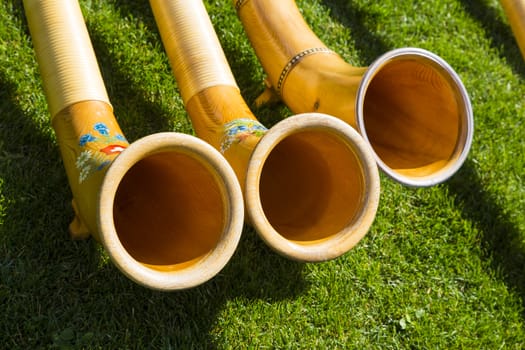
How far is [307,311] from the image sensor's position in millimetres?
2662

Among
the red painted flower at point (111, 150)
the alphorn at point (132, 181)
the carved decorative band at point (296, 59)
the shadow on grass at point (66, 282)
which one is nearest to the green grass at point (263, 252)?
the shadow on grass at point (66, 282)

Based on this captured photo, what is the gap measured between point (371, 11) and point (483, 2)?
87cm

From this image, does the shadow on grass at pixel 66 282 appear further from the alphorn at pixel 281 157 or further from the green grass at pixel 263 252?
the alphorn at pixel 281 157

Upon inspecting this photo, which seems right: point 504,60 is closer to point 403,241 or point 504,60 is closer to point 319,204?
point 403,241

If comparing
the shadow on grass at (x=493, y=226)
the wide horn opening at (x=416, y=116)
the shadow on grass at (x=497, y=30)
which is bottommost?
the shadow on grass at (x=493, y=226)

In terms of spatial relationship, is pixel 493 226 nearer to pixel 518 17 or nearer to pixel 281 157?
pixel 518 17

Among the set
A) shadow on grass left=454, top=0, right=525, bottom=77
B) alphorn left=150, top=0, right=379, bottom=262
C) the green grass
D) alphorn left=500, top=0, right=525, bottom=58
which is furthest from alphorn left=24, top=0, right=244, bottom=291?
shadow on grass left=454, top=0, right=525, bottom=77

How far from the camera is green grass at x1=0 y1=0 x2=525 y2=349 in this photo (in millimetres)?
2400

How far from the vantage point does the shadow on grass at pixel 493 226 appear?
3.08 m

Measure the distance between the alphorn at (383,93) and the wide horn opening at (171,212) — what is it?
1.81 ft

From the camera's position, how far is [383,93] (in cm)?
265

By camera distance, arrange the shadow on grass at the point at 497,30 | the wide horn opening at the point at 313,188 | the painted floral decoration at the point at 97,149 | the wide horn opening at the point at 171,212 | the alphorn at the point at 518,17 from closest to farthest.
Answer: the wide horn opening at the point at 171,212, the wide horn opening at the point at 313,188, the painted floral decoration at the point at 97,149, the alphorn at the point at 518,17, the shadow on grass at the point at 497,30

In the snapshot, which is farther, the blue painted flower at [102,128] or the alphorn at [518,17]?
the alphorn at [518,17]

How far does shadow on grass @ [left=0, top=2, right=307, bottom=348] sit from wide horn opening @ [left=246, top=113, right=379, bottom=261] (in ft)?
1.37
